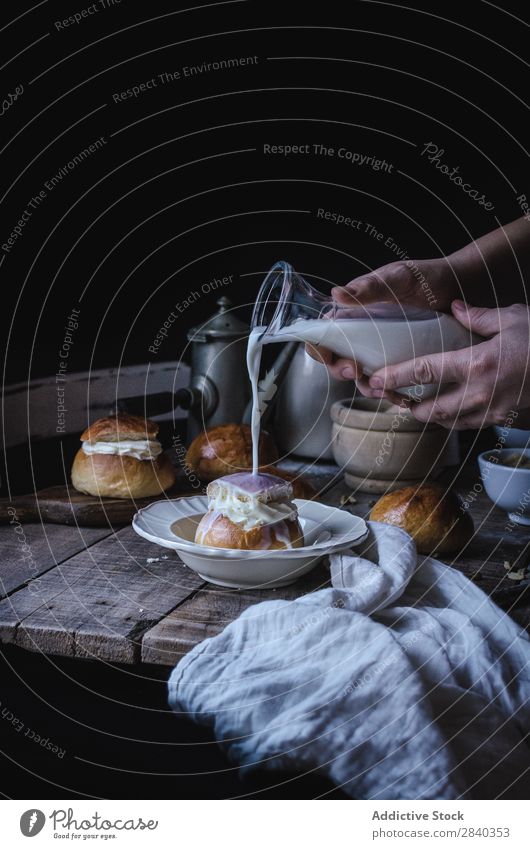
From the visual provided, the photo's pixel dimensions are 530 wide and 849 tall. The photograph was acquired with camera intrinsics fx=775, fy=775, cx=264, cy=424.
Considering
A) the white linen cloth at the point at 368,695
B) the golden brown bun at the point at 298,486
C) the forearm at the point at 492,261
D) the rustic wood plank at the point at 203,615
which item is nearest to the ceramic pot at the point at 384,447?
the golden brown bun at the point at 298,486

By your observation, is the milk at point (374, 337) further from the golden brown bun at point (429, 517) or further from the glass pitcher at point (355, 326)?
the golden brown bun at point (429, 517)

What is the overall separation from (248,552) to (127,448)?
0.43 metres

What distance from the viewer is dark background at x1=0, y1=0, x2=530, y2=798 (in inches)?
55.4

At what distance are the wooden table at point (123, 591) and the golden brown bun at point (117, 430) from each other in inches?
6.4

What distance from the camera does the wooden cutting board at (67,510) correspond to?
3.57ft

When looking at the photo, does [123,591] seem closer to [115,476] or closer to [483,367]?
[115,476]

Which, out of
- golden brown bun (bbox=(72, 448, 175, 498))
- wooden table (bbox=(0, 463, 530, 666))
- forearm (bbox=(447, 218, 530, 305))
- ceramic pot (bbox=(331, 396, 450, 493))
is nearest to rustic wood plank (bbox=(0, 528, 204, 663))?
wooden table (bbox=(0, 463, 530, 666))

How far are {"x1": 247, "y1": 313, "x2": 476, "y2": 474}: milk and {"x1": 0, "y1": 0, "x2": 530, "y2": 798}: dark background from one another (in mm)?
413

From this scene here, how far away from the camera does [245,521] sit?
882mm

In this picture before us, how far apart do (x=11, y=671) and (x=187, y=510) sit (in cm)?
29

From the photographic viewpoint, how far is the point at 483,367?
936mm

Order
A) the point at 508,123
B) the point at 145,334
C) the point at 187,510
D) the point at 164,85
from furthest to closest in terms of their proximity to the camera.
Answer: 1. the point at 145,334
2. the point at 508,123
3. the point at 164,85
4. the point at 187,510
